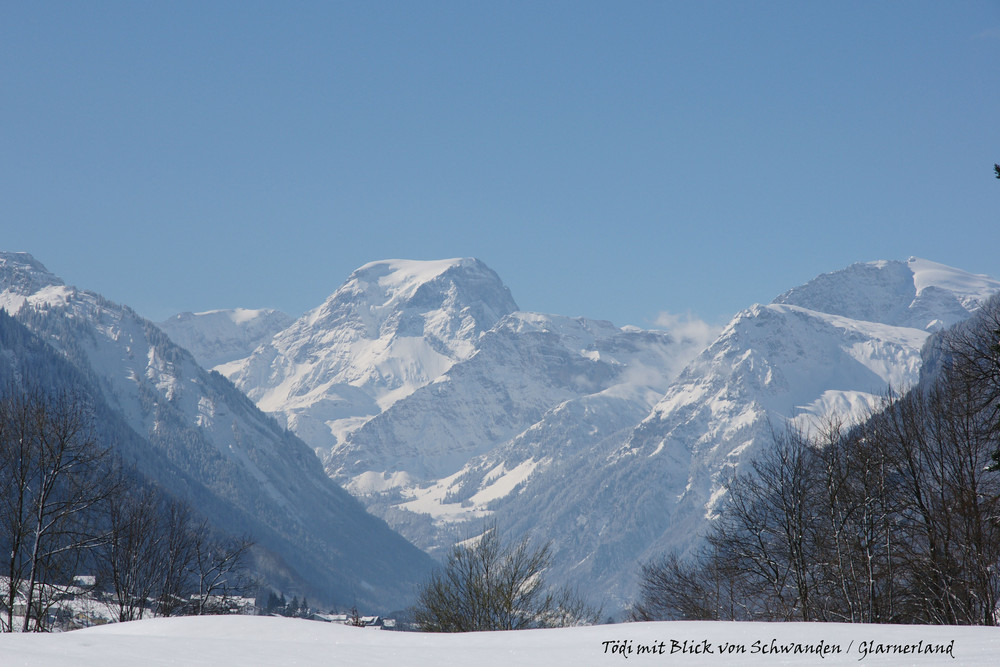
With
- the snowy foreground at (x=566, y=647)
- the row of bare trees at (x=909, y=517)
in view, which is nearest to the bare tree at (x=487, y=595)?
the row of bare trees at (x=909, y=517)

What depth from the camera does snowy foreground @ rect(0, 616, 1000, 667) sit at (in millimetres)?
16656

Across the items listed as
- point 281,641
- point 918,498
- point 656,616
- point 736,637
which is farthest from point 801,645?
point 656,616

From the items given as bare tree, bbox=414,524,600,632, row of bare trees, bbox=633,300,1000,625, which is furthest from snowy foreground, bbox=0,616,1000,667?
bare tree, bbox=414,524,600,632

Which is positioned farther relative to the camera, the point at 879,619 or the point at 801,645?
the point at 879,619

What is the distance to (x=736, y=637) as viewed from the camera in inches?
751

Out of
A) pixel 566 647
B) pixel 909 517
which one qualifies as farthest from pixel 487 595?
pixel 566 647

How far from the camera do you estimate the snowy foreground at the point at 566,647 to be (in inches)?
656

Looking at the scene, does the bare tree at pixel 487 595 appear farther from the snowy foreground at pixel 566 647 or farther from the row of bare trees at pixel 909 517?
the snowy foreground at pixel 566 647

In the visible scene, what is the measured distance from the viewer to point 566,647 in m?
19.4

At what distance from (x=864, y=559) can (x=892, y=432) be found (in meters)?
5.90

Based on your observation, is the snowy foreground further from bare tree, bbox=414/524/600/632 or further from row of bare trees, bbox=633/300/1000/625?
bare tree, bbox=414/524/600/632

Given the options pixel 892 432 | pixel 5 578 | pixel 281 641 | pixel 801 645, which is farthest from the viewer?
pixel 5 578

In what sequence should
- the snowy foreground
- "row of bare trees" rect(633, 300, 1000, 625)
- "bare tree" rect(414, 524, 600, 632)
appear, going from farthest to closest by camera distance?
1. "bare tree" rect(414, 524, 600, 632)
2. "row of bare trees" rect(633, 300, 1000, 625)
3. the snowy foreground

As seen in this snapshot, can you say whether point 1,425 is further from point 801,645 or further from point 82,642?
point 801,645
